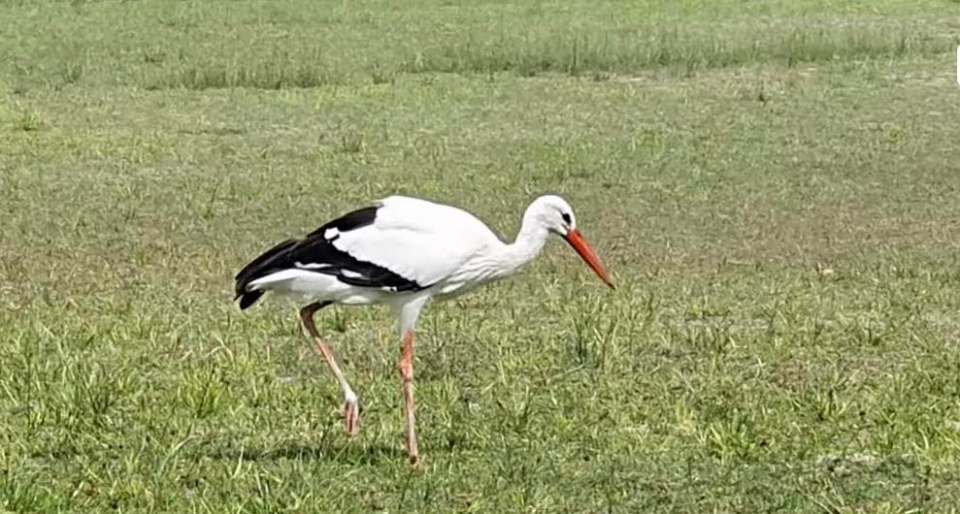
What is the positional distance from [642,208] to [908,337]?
440cm

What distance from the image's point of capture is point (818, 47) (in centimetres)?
1961

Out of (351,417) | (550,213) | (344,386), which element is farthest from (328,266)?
(550,213)

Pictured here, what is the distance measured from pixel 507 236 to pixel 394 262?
218 inches

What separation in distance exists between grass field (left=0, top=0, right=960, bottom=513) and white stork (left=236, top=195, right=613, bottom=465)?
48 centimetres

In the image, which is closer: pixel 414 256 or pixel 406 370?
pixel 414 256

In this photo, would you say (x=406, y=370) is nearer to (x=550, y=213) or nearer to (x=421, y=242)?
(x=421, y=242)

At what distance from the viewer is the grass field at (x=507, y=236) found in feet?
18.6

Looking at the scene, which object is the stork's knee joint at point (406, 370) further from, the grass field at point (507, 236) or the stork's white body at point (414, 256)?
the grass field at point (507, 236)

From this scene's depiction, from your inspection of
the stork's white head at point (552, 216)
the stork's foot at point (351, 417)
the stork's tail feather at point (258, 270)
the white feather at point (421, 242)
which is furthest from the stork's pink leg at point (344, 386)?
the stork's white head at point (552, 216)

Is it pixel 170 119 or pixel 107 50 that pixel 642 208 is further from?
pixel 107 50

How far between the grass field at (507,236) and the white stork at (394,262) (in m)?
0.48

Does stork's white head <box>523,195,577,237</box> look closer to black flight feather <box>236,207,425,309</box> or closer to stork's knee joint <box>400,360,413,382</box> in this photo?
black flight feather <box>236,207,425,309</box>

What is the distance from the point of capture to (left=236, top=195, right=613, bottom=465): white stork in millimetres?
5891

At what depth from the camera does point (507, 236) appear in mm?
11383
